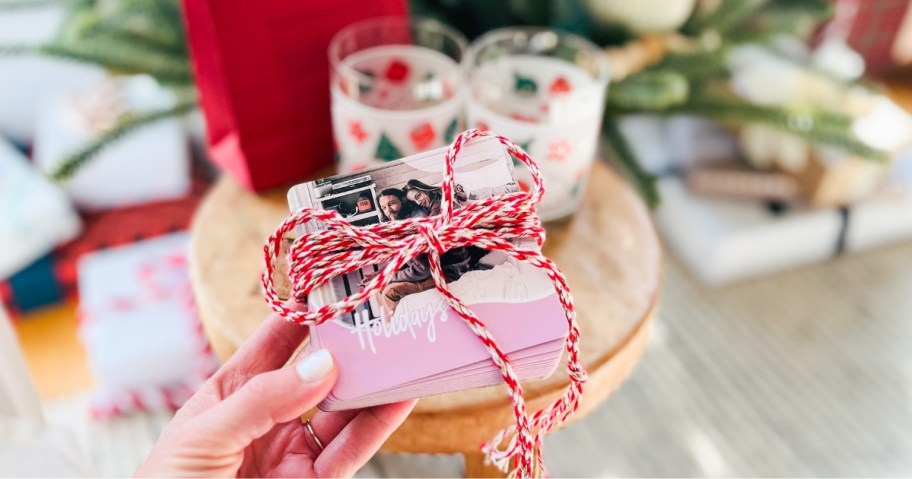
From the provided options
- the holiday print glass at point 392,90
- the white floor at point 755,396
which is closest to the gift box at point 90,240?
the white floor at point 755,396

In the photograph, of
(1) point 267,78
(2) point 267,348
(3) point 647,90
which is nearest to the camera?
(2) point 267,348

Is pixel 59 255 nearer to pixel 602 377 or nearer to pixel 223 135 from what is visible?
pixel 223 135

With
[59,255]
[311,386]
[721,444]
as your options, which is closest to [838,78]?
[721,444]

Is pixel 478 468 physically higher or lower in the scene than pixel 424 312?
lower

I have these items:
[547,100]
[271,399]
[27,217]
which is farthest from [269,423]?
[27,217]

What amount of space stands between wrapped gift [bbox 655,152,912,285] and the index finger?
2.75 ft

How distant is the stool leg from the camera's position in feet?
2.36

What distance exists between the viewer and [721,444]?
3.57ft

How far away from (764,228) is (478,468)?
79 cm

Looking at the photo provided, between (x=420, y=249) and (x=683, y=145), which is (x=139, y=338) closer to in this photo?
(x=420, y=249)

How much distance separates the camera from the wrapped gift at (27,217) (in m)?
1.19

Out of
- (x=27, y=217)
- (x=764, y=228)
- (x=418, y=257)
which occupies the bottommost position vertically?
→ (x=764, y=228)

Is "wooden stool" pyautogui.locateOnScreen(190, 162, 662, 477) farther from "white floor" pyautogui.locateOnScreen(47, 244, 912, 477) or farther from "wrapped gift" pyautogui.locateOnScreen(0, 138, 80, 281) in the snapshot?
"wrapped gift" pyautogui.locateOnScreen(0, 138, 80, 281)

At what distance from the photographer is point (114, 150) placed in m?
1.32
